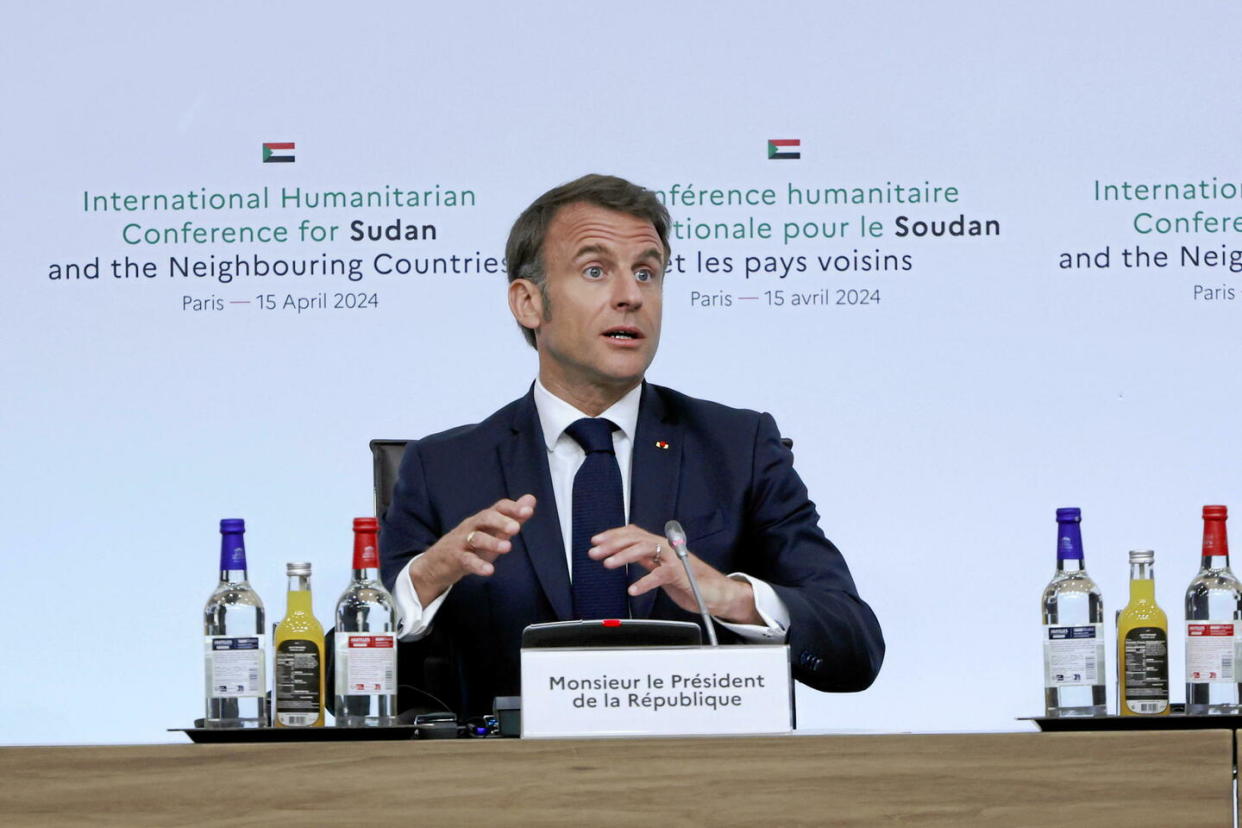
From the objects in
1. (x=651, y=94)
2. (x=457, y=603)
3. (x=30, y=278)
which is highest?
(x=651, y=94)

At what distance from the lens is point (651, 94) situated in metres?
3.82

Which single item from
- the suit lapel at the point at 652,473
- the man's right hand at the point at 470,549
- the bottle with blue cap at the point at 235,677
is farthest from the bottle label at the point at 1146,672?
the bottle with blue cap at the point at 235,677

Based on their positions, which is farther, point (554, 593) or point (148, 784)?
point (554, 593)

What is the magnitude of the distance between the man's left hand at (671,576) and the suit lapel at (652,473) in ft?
1.17

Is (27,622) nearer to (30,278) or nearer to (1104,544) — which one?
(30,278)

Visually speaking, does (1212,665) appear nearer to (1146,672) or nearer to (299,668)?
(1146,672)

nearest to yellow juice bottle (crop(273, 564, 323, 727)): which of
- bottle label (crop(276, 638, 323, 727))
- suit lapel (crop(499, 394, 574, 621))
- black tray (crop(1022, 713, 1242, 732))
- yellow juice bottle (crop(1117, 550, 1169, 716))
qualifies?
bottle label (crop(276, 638, 323, 727))

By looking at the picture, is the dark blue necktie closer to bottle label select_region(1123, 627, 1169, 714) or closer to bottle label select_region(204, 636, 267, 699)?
bottle label select_region(204, 636, 267, 699)

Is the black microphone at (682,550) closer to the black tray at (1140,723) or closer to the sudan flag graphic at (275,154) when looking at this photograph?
the black tray at (1140,723)

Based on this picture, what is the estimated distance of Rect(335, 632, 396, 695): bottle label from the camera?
1850 millimetres

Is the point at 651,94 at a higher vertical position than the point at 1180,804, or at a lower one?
higher

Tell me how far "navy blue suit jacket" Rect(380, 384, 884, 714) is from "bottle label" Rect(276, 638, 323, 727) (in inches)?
22.9

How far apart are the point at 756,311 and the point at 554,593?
142cm

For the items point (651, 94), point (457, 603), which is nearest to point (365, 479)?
Result: point (651, 94)
